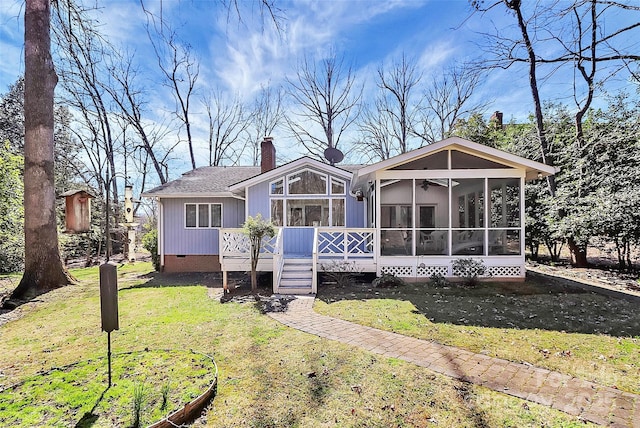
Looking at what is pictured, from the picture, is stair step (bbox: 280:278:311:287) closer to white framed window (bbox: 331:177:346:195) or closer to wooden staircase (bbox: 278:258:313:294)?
wooden staircase (bbox: 278:258:313:294)

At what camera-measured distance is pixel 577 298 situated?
7.40 m

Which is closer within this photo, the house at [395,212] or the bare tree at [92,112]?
the house at [395,212]

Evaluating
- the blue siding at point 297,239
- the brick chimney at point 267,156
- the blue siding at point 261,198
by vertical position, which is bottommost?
the blue siding at point 297,239

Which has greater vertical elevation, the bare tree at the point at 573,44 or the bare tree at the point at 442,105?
the bare tree at the point at 442,105

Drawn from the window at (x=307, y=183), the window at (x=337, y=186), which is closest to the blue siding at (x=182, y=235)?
the window at (x=307, y=183)

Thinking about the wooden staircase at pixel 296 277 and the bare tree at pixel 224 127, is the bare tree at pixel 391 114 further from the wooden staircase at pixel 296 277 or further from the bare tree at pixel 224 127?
the wooden staircase at pixel 296 277

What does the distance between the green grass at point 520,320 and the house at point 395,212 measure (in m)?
0.99

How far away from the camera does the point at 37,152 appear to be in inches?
308

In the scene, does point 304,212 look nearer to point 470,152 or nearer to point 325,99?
point 470,152

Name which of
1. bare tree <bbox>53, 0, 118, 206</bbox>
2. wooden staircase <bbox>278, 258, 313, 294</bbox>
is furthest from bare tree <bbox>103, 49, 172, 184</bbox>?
wooden staircase <bbox>278, 258, 313, 294</bbox>

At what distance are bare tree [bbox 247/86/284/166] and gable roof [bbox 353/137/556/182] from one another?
19.0m

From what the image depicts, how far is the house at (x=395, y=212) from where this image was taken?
910 centimetres

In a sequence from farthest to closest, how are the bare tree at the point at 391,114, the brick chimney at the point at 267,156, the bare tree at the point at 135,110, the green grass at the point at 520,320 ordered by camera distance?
1. the bare tree at the point at 391,114
2. the bare tree at the point at 135,110
3. the brick chimney at the point at 267,156
4. the green grass at the point at 520,320

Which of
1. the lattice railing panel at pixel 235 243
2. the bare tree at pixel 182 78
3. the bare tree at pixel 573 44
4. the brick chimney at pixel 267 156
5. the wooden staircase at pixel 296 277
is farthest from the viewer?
the bare tree at pixel 182 78
